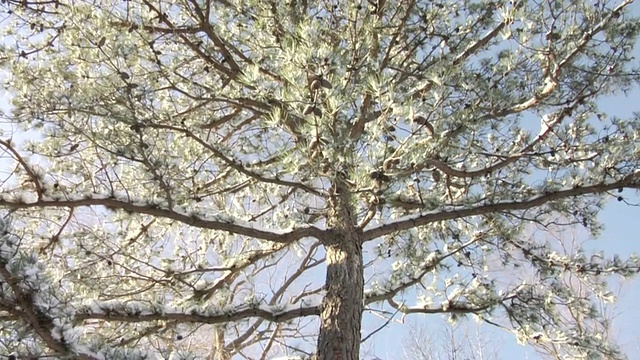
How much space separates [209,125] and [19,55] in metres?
1.15

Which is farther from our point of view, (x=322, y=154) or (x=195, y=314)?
(x=195, y=314)

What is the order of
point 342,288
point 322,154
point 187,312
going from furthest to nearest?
point 342,288 → point 187,312 → point 322,154

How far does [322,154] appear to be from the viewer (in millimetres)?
2230

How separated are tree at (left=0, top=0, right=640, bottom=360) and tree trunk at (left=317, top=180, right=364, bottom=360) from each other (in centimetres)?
1

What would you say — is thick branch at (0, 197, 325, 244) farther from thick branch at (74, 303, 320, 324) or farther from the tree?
thick branch at (74, 303, 320, 324)

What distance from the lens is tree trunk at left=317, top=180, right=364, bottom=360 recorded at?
8.20 ft

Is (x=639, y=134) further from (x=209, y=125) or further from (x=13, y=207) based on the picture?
(x=13, y=207)

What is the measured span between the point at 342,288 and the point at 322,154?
82 cm

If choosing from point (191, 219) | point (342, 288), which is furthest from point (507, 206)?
point (191, 219)

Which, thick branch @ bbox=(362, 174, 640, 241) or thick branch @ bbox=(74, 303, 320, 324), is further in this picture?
thick branch @ bbox=(362, 174, 640, 241)

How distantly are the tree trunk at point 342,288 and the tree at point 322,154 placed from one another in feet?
0.04

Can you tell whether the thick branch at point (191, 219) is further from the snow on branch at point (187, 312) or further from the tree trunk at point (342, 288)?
the snow on branch at point (187, 312)

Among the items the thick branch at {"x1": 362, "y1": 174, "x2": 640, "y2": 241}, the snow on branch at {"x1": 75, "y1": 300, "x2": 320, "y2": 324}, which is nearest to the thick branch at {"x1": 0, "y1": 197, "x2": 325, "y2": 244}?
the snow on branch at {"x1": 75, "y1": 300, "x2": 320, "y2": 324}

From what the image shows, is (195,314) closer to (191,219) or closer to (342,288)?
(191,219)
